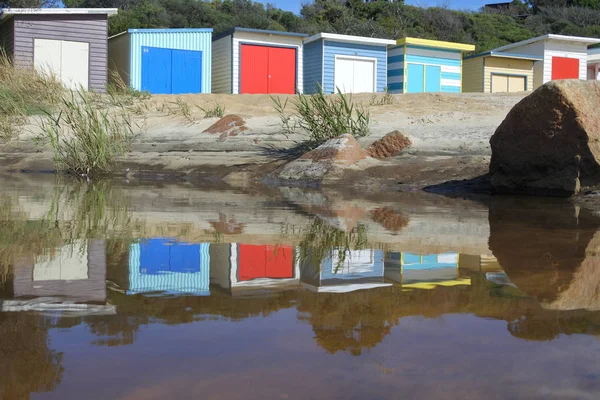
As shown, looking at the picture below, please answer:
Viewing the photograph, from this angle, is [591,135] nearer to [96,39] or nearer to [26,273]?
[26,273]

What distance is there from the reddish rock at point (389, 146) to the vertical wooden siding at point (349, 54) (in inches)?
544

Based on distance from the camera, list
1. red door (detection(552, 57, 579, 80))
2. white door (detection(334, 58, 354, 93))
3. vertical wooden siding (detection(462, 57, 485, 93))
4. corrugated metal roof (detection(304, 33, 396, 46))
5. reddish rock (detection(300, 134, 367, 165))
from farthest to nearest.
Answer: red door (detection(552, 57, 579, 80)) → vertical wooden siding (detection(462, 57, 485, 93)) → white door (detection(334, 58, 354, 93)) → corrugated metal roof (detection(304, 33, 396, 46)) → reddish rock (detection(300, 134, 367, 165))

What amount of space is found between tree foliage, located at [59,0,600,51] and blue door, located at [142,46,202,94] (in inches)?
418

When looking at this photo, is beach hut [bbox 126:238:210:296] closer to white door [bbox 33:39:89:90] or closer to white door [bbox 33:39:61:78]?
white door [bbox 33:39:89:90]

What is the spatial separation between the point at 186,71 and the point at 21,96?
894 cm

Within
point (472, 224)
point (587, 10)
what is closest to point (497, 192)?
point (472, 224)

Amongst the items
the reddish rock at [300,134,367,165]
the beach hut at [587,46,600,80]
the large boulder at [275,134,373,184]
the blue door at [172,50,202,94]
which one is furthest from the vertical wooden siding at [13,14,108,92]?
the beach hut at [587,46,600,80]

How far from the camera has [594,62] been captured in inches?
1171

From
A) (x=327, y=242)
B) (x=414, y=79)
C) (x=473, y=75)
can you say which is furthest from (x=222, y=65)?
(x=327, y=242)

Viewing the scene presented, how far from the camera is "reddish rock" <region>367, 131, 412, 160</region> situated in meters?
10.0

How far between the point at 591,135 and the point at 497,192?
1378 millimetres

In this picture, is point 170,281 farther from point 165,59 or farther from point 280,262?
point 165,59

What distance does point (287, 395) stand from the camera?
62.2 inches

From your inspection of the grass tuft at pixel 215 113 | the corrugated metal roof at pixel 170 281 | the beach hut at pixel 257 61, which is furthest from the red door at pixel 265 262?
the beach hut at pixel 257 61
